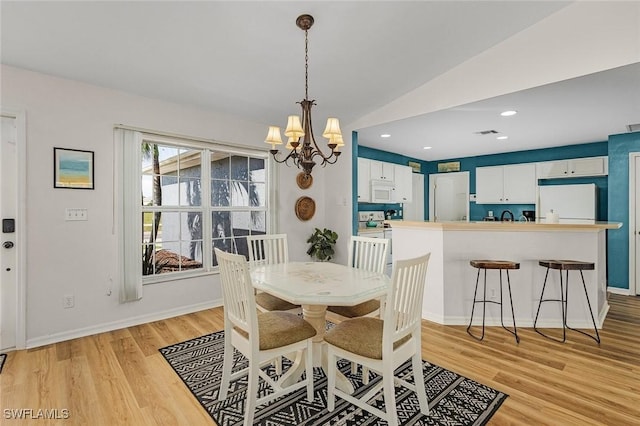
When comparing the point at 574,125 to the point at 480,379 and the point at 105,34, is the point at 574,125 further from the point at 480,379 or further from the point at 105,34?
the point at 105,34

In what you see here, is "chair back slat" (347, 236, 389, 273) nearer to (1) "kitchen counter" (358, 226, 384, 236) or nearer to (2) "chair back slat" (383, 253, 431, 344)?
(2) "chair back slat" (383, 253, 431, 344)

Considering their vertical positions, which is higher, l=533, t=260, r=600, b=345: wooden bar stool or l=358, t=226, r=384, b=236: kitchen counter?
l=358, t=226, r=384, b=236: kitchen counter

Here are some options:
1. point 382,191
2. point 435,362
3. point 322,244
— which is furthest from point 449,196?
point 435,362

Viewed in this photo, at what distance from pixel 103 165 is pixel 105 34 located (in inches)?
51.0

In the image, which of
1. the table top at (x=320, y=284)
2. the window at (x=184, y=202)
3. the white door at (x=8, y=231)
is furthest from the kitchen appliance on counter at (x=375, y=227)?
the white door at (x=8, y=231)

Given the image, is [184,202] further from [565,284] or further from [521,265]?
[565,284]

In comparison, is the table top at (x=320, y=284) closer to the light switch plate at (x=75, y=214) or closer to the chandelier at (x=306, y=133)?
the chandelier at (x=306, y=133)

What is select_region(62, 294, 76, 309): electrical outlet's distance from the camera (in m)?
2.98

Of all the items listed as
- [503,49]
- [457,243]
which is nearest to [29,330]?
[457,243]

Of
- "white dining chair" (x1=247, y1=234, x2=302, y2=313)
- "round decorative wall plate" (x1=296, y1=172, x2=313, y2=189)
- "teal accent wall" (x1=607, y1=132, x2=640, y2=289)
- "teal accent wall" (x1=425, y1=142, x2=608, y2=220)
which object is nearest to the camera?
"white dining chair" (x1=247, y1=234, x2=302, y2=313)

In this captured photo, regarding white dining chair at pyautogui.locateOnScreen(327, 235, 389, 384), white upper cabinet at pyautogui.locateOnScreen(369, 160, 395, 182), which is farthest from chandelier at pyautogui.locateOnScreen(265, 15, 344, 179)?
white upper cabinet at pyautogui.locateOnScreen(369, 160, 395, 182)

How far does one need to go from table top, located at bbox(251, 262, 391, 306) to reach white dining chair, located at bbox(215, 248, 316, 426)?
216mm

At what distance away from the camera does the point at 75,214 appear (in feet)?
9.91

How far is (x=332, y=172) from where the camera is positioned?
16.3 ft
